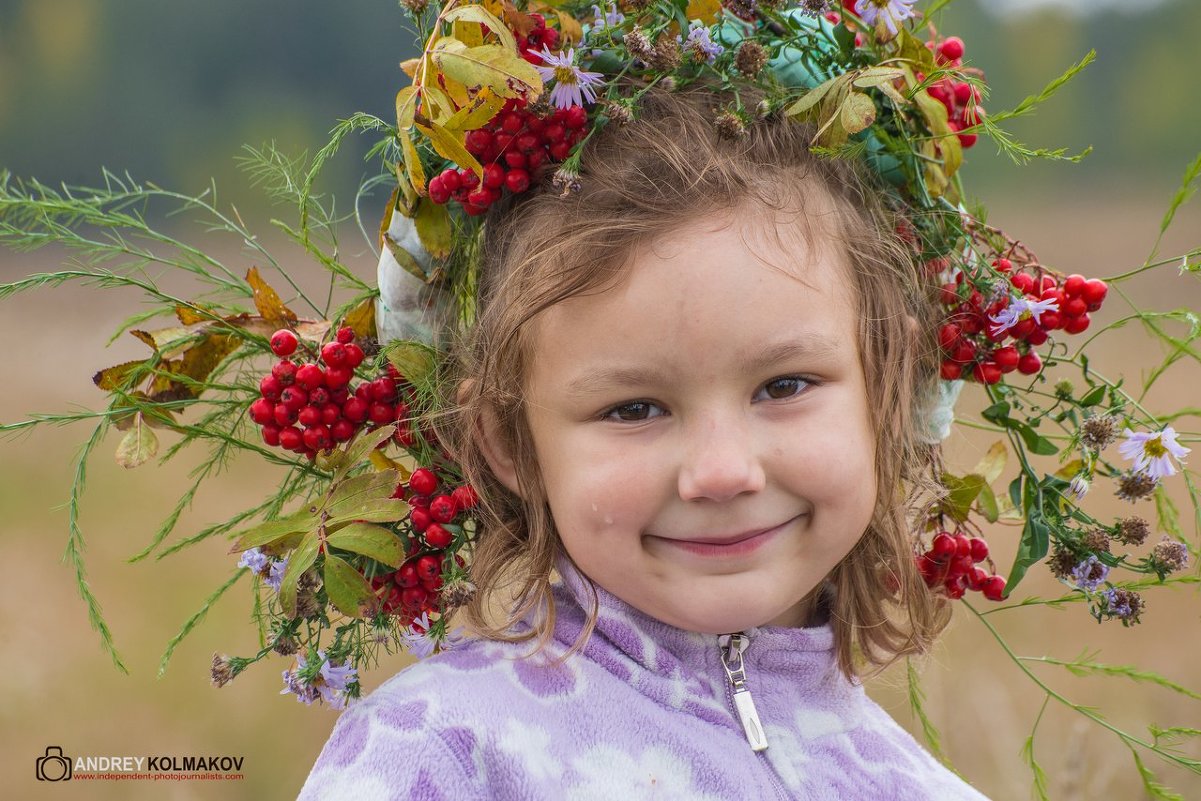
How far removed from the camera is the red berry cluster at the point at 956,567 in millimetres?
2004

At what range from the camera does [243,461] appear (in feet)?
19.6

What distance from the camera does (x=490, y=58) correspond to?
56.7 inches

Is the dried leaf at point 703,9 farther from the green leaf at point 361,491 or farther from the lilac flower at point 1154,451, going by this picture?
the lilac flower at point 1154,451

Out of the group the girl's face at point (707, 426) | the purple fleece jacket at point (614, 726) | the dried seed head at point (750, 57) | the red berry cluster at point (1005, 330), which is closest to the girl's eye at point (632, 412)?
the girl's face at point (707, 426)

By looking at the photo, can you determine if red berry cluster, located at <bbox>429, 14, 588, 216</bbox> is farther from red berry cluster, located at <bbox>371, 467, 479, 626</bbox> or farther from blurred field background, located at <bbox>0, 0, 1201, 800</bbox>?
red berry cluster, located at <bbox>371, 467, 479, 626</bbox>

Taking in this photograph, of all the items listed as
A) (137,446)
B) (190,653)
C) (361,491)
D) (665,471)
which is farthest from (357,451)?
(190,653)

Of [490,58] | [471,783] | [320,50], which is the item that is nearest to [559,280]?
[490,58]

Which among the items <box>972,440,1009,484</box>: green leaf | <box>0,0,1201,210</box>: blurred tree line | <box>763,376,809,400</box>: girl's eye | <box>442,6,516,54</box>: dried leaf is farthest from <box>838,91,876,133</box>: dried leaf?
<box>0,0,1201,210</box>: blurred tree line

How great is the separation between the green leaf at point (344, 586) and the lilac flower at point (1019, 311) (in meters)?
0.99

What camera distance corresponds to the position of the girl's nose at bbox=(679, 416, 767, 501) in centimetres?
152

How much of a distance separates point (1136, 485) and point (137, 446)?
141cm

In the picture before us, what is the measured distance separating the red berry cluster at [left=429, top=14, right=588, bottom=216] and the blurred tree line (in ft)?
25.7

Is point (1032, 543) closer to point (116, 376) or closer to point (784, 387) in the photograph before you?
point (784, 387)

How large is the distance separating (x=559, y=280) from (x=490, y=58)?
306 mm
